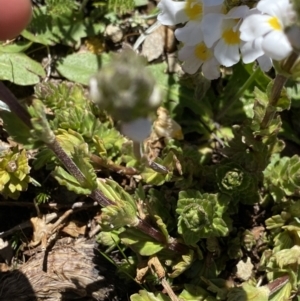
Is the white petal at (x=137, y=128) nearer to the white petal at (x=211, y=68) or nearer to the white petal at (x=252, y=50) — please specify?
the white petal at (x=252, y=50)

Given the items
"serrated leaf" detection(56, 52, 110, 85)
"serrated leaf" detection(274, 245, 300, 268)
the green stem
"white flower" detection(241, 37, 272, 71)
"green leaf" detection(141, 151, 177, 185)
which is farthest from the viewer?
"serrated leaf" detection(56, 52, 110, 85)

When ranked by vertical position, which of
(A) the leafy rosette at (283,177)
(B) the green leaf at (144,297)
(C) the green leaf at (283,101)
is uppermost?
(C) the green leaf at (283,101)

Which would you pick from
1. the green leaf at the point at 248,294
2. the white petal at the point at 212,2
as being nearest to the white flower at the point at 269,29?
the white petal at the point at 212,2

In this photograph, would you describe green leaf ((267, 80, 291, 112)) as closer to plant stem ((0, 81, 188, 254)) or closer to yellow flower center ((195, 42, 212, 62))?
yellow flower center ((195, 42, 212, 62))

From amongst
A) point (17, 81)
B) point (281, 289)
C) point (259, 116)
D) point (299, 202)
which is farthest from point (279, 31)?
point (17, 81)

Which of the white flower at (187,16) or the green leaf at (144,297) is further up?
the white flower at (187,16)

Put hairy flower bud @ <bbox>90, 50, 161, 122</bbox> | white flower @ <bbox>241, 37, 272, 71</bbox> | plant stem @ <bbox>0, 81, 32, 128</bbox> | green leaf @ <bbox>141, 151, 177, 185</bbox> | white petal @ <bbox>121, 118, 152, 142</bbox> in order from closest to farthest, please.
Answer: hairy flower bud @ <bbox>90, 50, 161, 122</bbox>
white petal @ <bbox>121, 118, 152, 142</bbox>
plant stem @ <bbox>0, 81, 32, 128</bbox>
white flower @ <bbox>241, 37, 272, 71</bbox>
green leaf @ <bbox>141, 151, 177, 185</bbox>

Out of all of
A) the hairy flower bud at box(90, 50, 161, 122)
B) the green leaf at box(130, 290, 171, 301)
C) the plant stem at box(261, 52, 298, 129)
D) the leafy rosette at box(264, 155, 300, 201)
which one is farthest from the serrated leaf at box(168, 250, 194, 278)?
the hairy flower bud at box(90, 50, 161, 122)

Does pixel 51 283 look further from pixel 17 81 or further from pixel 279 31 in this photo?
pixel 279 31
